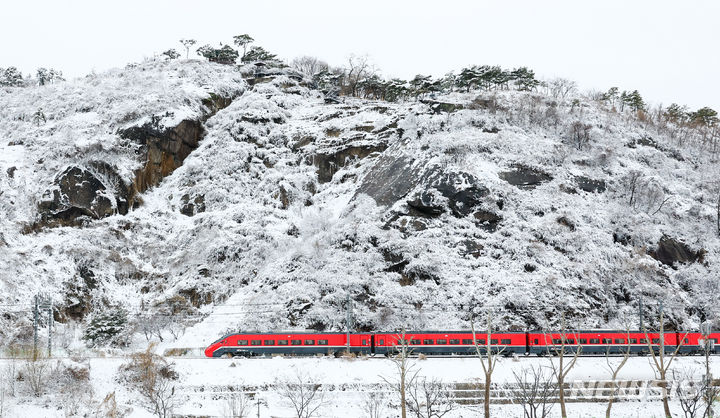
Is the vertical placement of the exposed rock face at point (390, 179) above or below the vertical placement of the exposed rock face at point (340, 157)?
below

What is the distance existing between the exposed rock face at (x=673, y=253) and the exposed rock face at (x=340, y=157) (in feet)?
121

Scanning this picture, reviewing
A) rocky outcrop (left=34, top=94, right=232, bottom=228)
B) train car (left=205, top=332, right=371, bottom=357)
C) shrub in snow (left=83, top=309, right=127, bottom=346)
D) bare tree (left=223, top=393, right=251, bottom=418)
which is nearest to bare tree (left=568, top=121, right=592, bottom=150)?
train car (left=205, top=332, right=371, bottom=357)

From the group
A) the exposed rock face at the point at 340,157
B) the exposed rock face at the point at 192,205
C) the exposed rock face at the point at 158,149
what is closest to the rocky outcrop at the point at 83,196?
the exposed rock face at the point at 158,149

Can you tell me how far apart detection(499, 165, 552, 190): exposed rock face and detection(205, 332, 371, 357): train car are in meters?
33.2

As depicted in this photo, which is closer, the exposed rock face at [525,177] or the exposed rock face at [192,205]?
the exposed rock face at [525,177]

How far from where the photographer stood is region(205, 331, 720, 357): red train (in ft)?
141

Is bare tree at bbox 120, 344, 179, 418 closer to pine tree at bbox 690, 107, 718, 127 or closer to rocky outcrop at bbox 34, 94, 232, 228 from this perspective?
rocky outcrop at bbox 34, 94, 232, 228

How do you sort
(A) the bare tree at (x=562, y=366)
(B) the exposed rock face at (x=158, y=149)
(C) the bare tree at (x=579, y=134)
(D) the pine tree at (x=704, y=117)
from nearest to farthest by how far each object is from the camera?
(A) the bare tree at (x=562, y=366)
(B) the exposed rock face at (x=158, y=149)
(C) the bare tree at (x=579, y=134)
(D) the pine tree at (x=704, y=117)

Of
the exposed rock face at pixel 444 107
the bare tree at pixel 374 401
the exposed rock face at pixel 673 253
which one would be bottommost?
the bare tree at pixel 374 401

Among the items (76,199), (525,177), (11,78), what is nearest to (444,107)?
(525,177)

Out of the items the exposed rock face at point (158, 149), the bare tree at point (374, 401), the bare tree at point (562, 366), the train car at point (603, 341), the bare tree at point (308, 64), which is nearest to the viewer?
the bare tree at point (562, 366)

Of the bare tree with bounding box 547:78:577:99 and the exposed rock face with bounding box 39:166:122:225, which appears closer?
the exposed rock face with bounding box 39:166:122:225

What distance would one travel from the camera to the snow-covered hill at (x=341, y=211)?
175ft

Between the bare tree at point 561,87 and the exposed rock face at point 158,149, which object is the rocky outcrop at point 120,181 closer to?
the exposed rock face at point 158,149
